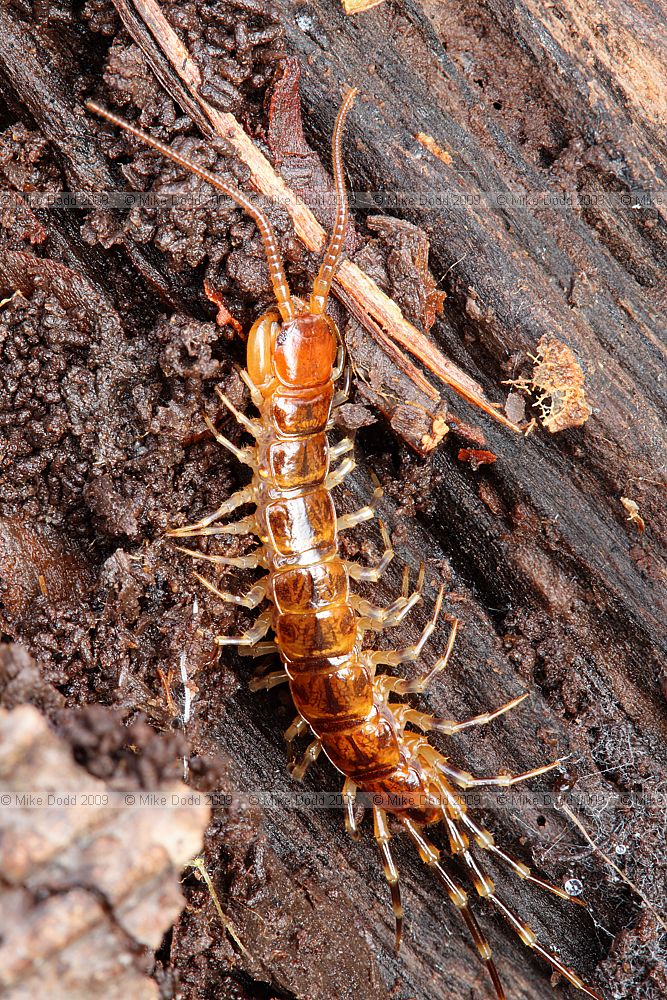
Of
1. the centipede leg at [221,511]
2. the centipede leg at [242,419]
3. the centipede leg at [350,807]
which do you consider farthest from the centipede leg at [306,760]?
the centipede leg at [242,419]

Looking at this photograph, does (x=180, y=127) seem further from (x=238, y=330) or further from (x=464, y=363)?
(x=464, y=363)

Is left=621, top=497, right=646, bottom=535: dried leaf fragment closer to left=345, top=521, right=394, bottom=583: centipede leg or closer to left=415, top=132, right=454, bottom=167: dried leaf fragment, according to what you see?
left=345, top=521, right=394, bottom=583: centipede leg

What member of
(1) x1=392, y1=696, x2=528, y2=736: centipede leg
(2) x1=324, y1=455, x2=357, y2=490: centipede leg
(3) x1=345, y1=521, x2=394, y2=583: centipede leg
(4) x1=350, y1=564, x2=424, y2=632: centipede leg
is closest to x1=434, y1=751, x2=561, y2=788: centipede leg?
(1) x1=392, y1=696, x2=528, y2=736: centipede leg

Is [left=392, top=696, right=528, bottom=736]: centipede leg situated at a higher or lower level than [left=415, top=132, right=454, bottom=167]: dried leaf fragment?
lower

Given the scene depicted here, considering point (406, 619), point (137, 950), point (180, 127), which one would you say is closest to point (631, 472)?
point (406, 619)

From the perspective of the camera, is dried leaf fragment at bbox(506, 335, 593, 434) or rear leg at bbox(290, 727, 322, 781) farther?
rear leg at bbox(290, 727, 322, 781)
